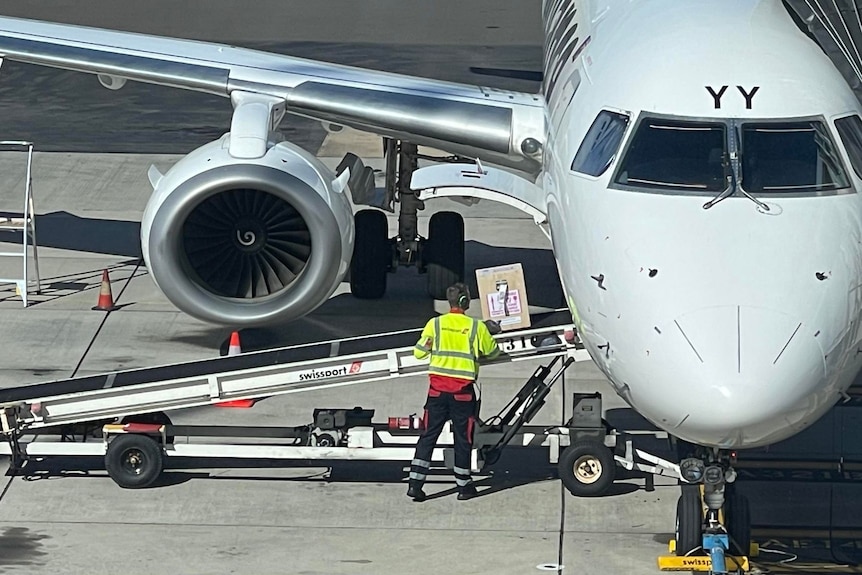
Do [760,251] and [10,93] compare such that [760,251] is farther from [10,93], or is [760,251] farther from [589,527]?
[10,93]

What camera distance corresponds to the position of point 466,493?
10961mm

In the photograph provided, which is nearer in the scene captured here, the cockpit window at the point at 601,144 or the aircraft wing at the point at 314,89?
the cockpit window at the point at 601,144

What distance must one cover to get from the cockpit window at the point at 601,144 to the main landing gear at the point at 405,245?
17.7 ft

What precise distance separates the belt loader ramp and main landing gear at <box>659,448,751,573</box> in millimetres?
1177

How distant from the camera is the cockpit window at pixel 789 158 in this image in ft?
28.5

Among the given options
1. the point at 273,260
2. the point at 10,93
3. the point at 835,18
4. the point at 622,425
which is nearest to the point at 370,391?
the point at 273,260

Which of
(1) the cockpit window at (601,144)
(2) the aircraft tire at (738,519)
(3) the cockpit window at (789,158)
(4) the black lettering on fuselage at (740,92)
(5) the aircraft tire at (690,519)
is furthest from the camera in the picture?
(2) the aircraft tire at (738,519)

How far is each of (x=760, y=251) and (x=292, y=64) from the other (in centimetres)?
638

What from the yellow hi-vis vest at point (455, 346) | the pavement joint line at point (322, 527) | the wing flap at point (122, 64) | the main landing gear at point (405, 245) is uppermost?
the wing flap at point (122, 64)

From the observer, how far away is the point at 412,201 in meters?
15.0

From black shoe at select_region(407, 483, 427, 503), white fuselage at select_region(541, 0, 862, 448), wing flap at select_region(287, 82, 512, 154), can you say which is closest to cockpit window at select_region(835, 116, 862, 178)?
white fuselage at select_region(541, 0, 862, 448)

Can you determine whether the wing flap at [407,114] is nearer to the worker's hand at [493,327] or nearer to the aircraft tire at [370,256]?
the worker's hand at [493,327]

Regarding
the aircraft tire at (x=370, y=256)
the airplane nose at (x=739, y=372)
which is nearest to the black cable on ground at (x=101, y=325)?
the aircraft tire at (x=370, y=256)

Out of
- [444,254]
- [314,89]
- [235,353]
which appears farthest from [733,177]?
[444,254]
